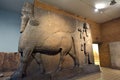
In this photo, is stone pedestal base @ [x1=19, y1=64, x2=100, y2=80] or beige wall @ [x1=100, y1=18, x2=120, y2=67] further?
beige wall @ [x1=100, y1=18, x2=120, y2=67]

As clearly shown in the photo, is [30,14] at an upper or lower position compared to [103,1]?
A: lower

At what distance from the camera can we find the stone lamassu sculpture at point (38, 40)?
8.22 ft

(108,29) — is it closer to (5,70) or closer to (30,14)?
(30,14)

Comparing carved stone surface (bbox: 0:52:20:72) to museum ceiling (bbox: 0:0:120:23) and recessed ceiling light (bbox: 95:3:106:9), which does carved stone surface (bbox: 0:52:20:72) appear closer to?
museum ceiling (bbox: 0:0:120:23)

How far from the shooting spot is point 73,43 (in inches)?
145

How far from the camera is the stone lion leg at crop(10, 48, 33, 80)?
2.38 meters

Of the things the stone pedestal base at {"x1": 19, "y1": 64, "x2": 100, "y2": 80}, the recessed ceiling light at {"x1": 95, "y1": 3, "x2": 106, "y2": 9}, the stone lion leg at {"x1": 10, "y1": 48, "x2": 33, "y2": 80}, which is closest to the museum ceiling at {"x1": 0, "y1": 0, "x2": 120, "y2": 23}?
the recessed ceiling light at {"x1": 95, "y1": 3, "x2": 106, "y2": 9}

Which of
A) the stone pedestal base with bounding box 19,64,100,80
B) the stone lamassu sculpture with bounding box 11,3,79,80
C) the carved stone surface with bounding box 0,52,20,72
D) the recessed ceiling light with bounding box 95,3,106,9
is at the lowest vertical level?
the stone pedestal base with bounding box 19,64,100,80

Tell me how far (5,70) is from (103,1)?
14.5 feet

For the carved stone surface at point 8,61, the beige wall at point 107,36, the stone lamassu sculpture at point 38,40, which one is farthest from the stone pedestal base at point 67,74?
the beige wall at point 107,36

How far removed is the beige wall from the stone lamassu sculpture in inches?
133

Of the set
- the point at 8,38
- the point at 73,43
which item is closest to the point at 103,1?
the point at 73,43

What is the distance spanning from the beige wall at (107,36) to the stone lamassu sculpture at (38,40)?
3374 millimetres

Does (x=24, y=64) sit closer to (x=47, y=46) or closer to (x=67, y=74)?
(x=47, y=46)
